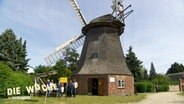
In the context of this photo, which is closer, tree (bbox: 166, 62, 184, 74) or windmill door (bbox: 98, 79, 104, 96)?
windmill door (bbox: 98, 79, 104, 96)

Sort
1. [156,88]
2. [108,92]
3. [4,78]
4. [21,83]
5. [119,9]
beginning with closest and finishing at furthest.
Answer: [4,78]
[21,83]
[108,92]
[119,9]
[156,88]

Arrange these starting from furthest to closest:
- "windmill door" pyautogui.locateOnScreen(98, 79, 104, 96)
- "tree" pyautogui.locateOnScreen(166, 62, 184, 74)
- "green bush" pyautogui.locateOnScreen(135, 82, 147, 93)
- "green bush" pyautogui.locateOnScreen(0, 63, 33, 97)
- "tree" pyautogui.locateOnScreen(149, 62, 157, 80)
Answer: "tree" pyautogui.locateOnScreen(166, 62, 184, 74)
"tree" pyautogui.locateOnScreen(149, 62, 157, 80)
"green bush" pyautogui.locateOnScreen(135, 82, 147, 93)
"windmill door" pyautogui.locateOnScreen(98, 79, 104, 96)
"green bush" pyautogui.locateOnScreen(0, 63, 33, 97)

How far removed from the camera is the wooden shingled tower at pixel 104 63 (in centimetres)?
3189

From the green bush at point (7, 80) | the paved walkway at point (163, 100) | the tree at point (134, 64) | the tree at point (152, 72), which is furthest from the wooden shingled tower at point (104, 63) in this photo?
the tree at point (152, 72)

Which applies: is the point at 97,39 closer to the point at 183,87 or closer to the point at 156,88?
the point at 156,88

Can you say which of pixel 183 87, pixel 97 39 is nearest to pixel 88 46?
pixel 97 39

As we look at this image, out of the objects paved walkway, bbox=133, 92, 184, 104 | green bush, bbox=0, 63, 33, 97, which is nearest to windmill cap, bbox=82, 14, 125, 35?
paved walkway, bbox=133, 92, 184, 104

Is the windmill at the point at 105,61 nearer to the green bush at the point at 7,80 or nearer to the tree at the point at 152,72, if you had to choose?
the green bush at the point at 7,80

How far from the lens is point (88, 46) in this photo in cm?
3494

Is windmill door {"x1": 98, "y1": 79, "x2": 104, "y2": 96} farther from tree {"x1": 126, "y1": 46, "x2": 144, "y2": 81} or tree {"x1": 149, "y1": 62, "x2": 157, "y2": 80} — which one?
tree {"x1": 149, "y1": 62, "x2": 157, "y2": 80}

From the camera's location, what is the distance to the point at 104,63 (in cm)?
3266

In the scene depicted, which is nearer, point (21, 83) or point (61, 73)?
point (21, 83)

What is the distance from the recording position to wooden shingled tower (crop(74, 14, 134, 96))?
31891 mm

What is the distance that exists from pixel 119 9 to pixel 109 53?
6647 mm
